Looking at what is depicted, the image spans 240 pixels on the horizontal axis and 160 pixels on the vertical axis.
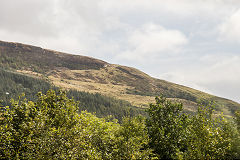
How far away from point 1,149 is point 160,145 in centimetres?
2558

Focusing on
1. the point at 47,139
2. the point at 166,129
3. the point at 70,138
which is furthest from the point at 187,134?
the point at 47,139

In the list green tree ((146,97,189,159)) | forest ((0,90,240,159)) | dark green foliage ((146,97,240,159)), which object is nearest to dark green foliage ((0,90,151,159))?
forest ((0,90,240,159))

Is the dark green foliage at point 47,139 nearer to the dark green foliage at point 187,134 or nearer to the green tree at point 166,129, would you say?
the dark green foliage at point 187,134

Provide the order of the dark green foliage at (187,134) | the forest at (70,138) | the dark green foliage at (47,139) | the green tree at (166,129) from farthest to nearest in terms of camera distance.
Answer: the green tree at (166,129), the dark green foliage at (187,134), the forest at (70,138), the dark green foliage at (47,139)

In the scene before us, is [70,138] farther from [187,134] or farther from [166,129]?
[187,134]

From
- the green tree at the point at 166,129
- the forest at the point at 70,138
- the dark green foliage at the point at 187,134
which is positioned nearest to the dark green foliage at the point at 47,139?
the forest at the point at 70,138

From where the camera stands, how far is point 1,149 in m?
24.1

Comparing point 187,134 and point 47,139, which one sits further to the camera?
point 187,134

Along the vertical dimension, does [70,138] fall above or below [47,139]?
above

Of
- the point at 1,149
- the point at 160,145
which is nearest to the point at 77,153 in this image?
the point at 1,149

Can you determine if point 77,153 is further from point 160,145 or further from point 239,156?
point 239,156

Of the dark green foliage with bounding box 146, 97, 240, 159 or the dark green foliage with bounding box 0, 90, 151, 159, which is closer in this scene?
the dark green foliage with bounding box 0, 90, 151, 159

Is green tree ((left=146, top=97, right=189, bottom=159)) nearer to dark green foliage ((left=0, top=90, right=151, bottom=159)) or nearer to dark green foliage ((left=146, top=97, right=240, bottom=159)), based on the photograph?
dark green foliage ((left=146, top=97, right=240, bottom=159))

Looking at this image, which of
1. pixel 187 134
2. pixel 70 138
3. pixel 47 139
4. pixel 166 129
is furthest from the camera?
pixel 166 129
